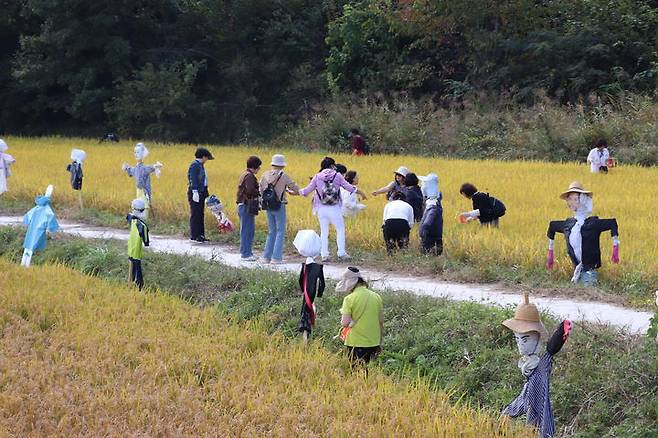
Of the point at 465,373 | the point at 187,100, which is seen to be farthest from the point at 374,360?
the point at 187,100

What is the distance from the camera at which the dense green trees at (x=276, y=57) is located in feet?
98.6

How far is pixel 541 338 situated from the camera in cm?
686

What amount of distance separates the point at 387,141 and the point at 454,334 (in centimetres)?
2155

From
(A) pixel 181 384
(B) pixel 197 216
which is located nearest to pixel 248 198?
(B) pixel 197 216

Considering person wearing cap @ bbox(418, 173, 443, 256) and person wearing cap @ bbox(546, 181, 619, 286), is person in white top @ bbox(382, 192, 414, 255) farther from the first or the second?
person wearing cap @ bbox(546, 181, 619, 286)

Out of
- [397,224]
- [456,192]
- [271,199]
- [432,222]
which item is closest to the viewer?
[432,222]

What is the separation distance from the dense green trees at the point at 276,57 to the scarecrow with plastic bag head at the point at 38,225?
20519 millimetres

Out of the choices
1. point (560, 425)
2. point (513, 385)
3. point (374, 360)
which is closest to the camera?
point (560, 425)

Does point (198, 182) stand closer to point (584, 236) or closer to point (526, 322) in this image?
point (584, 236)

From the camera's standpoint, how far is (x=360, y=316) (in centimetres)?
816

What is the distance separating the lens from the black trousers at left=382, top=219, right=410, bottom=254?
12188 millimetres

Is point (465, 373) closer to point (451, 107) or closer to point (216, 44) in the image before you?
point (451, 107)

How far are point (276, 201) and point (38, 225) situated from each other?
3.32 metres

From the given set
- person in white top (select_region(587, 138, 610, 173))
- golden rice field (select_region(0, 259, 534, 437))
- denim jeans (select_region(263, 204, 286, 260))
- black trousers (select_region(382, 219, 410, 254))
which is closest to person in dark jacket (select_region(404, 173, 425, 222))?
black trousers (select_region(382, 219, 410, 254))
